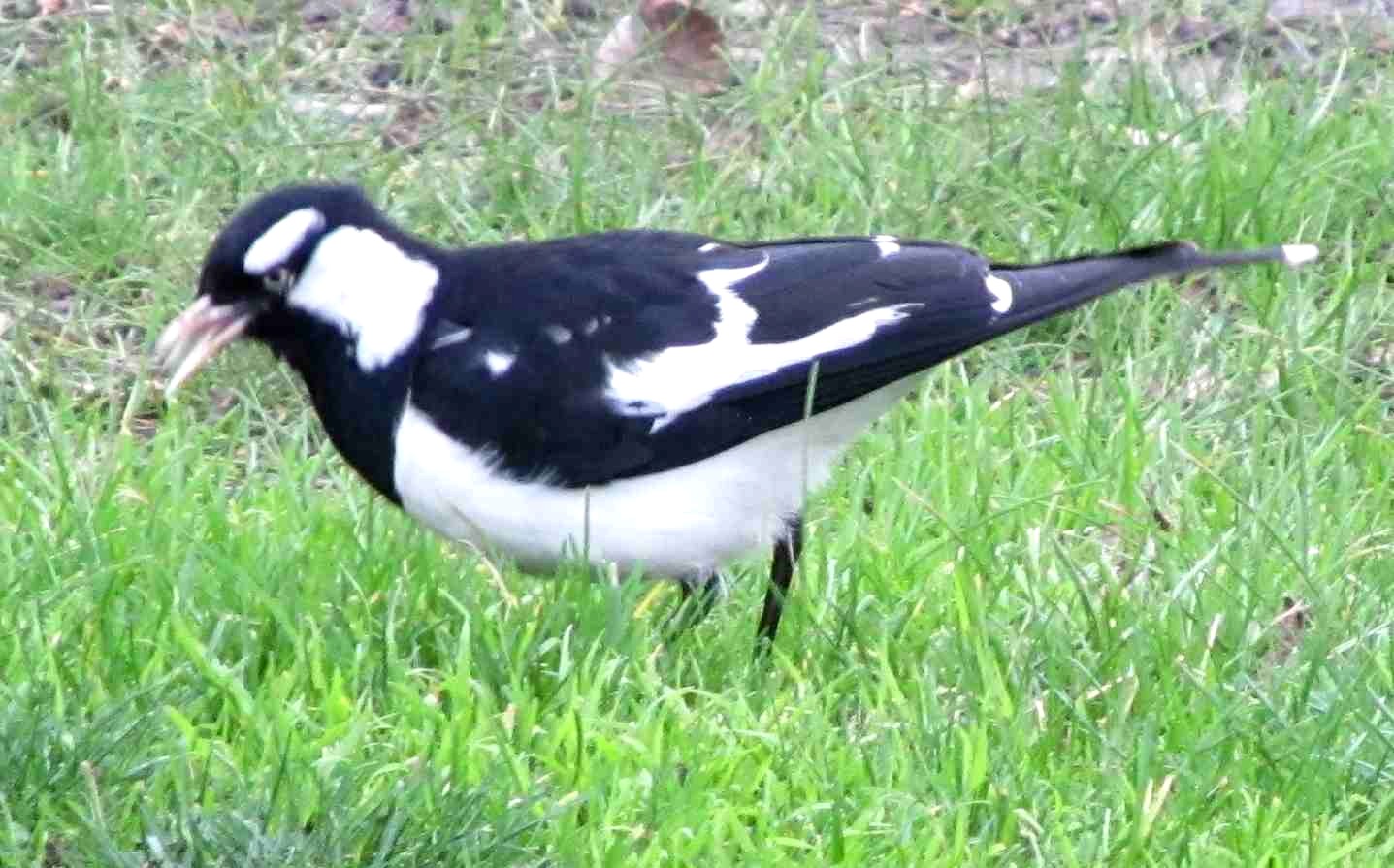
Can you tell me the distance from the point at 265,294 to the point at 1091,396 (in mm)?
1560

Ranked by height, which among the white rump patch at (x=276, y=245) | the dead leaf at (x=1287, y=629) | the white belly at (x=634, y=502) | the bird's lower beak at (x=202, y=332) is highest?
the white rump patch at (x=276, y=245)

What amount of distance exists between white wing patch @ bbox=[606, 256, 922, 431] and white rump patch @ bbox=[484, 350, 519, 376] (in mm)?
148

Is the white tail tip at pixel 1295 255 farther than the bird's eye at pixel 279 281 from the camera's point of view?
Yes

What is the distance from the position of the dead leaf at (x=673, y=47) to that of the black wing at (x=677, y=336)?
210 centimetres

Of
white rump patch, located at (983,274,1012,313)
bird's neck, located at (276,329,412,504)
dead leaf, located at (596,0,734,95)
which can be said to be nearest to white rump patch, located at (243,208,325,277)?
bird's neck, located at (276,329,412,504)

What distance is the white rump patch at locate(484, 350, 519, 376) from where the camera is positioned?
376 centimetres

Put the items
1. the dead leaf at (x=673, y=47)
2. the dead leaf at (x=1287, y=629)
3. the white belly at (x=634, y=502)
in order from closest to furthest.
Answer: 1. the white belly at (x=634, y=502)
2. the dead leaf at (x=1287, y=629)
3. the dead leaf at (x=673, y=47)

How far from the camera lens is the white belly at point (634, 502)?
3695 millimetres

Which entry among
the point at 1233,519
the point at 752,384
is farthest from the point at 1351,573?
the point at 752,384

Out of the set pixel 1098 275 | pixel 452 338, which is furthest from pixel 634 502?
pixel 1098 275

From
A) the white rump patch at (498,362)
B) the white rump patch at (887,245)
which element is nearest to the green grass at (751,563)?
the white rump patch at (498,362)

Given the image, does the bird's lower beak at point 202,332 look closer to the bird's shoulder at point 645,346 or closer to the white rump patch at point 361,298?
the white rump patch at point 361,298

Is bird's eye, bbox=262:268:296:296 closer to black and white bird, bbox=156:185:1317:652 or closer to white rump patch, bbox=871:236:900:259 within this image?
black and white bird, bbox=156:185:1317:652

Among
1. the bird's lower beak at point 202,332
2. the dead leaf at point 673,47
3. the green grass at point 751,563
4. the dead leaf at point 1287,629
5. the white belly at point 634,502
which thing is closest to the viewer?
the green grass at point 751,563
